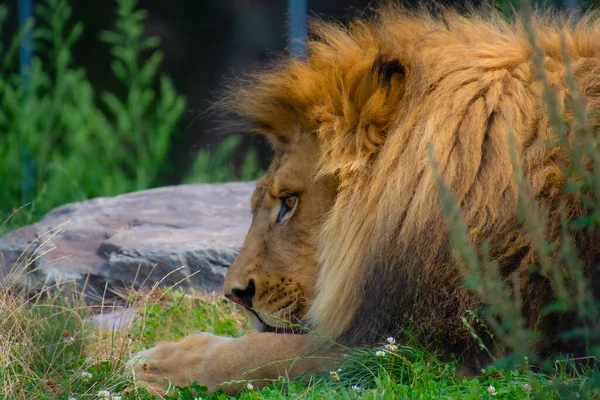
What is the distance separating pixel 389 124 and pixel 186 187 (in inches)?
151

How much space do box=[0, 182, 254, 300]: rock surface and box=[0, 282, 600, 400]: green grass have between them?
869 mm

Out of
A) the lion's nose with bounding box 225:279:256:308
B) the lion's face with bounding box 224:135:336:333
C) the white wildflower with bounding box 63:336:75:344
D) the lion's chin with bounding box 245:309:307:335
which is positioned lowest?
the white wildflower with bounding box 63:336:75:344

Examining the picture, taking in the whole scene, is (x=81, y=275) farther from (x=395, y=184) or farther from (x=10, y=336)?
(x=395, y=184)

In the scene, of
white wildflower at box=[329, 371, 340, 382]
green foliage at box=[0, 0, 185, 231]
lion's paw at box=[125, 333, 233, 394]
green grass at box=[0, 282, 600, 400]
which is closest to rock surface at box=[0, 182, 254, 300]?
green grass at box=[0, 282, 600, 400]

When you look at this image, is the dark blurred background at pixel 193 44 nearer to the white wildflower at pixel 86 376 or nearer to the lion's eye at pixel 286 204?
the lion's eye at pixel 286 204

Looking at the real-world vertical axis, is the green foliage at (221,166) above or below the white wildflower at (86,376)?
below

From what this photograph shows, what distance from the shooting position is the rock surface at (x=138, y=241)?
5070 millimetres

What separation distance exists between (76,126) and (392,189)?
20.1 ft

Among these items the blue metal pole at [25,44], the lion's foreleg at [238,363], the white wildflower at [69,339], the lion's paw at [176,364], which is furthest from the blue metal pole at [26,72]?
the lion's foreleg at [238,363]

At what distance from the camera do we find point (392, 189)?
9.48ft

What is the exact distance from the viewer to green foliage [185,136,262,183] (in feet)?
27.9

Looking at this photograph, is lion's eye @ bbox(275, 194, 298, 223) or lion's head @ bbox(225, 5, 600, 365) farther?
lion's eye @ bbox(275, 194, 298, 223)

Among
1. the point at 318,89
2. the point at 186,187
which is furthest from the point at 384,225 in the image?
the point at 186,187

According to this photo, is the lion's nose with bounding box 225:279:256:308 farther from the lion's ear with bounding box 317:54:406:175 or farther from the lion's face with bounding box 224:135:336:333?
the lion's ear with bounding box 317:54:406:175
